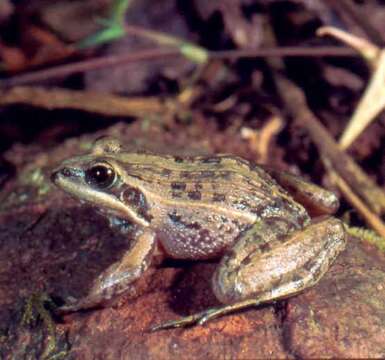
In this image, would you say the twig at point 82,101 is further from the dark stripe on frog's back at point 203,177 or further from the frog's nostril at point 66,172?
the frog's nostril at point 66,172

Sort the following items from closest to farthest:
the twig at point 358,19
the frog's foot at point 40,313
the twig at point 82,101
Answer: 1. the frog's foot at point 40,313
2. the twig at point 358,19
3. the twig at point 82,101

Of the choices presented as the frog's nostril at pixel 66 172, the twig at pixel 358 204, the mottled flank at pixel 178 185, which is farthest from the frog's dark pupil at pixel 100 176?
the twig at pixel 358 204

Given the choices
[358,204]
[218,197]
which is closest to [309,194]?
[218,197]

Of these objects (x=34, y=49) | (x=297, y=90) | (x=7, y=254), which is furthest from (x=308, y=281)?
(x=34, y=49)

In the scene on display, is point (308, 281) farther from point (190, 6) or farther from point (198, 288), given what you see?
point (190, 6)

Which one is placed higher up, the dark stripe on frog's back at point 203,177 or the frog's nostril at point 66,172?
the dark stripe on frog's back at point 203,177

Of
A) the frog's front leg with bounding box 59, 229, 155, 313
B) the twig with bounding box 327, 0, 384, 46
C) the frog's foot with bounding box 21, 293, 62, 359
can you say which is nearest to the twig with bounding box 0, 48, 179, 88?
the twig with bounding box 327, 0, 384, 46
